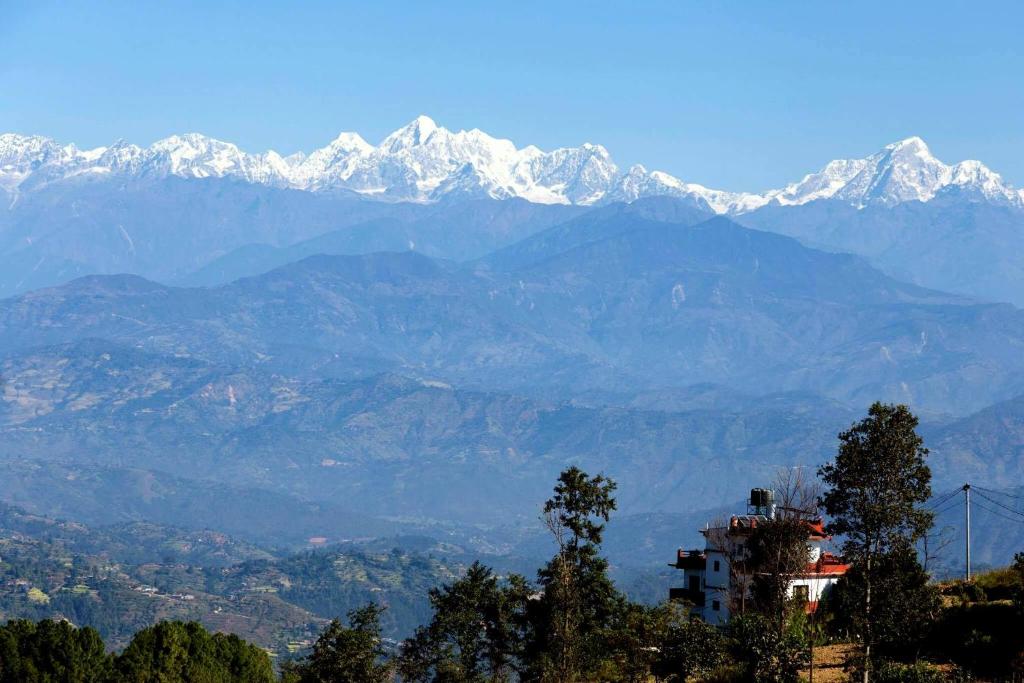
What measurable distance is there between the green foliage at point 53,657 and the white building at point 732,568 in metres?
28.0

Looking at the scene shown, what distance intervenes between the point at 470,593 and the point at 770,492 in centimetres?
1755

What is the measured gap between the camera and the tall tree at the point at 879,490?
168 feet

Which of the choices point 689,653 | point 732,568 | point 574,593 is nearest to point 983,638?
point 689,653

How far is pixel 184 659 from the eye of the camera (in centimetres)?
7669

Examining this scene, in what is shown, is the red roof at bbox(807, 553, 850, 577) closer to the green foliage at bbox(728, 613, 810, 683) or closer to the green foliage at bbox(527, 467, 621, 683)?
the green foliage at bbox(527, 467, 621, 683)

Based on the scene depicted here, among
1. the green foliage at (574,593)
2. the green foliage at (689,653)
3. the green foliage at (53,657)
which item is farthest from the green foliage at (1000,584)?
the green foliage at (53,657)

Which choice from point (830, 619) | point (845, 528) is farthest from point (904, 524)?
point (830, 619)

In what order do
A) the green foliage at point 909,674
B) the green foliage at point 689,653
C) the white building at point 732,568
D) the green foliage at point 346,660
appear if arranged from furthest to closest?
the white building at point 732,568 < the green foliage at point 346,660 < the green foliage at point 689,653 < the green foliage at point 909,674

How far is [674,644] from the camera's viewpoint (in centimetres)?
5553

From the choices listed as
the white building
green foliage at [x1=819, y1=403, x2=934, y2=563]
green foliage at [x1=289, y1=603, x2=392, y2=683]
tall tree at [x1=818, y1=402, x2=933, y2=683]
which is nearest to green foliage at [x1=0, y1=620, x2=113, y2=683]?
green foliage at [x1=289, y1=603, x2=392, y2=683]

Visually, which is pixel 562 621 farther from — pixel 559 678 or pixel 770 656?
pixel 770 656

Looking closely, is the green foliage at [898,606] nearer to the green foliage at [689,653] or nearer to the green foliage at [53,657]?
the green foliage at [689,653]

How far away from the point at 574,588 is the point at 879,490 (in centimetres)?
1520

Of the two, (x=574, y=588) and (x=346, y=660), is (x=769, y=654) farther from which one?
(x=346, y=660)
